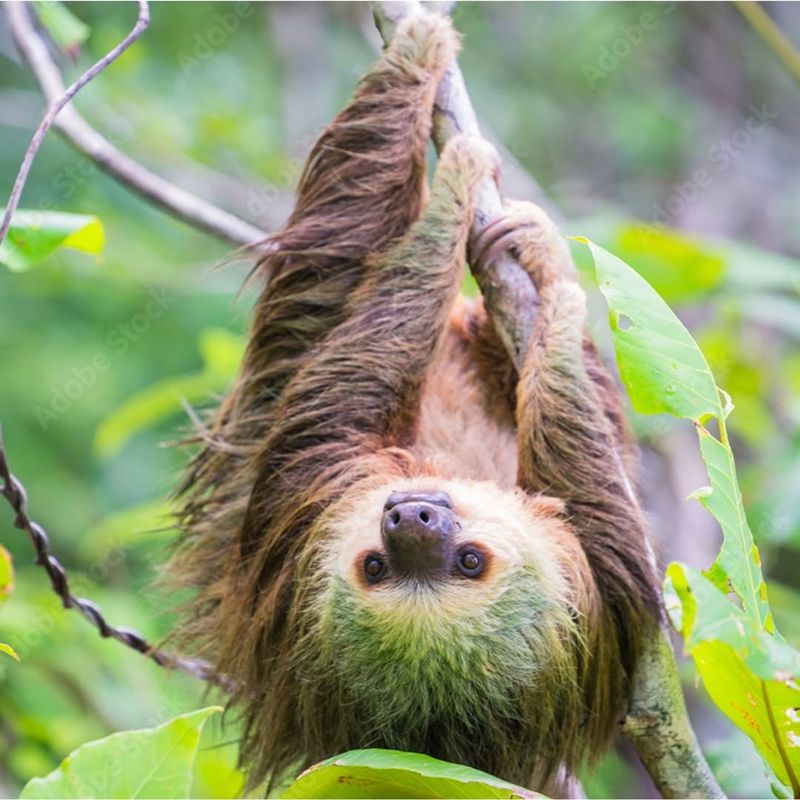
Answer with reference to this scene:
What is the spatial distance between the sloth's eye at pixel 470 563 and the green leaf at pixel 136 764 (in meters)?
1.46

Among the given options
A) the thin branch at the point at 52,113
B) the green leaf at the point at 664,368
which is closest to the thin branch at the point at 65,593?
the thin branch at the point at 52,113

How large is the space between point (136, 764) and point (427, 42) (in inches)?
130

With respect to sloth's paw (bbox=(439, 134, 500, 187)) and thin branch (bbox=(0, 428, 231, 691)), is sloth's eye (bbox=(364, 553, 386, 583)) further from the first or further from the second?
sloth's paw (bbox=(439, 134, 500, 187))

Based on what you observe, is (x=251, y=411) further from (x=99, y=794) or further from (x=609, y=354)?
(x=609, y=354)

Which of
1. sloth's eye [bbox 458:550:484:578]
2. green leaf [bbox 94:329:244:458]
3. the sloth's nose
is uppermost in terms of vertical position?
the sloth's nose

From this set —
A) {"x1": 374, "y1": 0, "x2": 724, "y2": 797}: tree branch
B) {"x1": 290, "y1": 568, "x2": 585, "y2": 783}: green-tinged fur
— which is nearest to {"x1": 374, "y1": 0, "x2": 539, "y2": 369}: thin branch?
{"x1": 374, "y1": 0, "x2": 724, "y2": 797}: tree branch

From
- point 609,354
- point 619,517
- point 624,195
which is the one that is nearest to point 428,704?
point 619,517

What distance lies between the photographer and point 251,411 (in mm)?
5262

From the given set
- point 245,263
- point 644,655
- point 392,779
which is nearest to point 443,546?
point 644,655

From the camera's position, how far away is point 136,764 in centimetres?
288

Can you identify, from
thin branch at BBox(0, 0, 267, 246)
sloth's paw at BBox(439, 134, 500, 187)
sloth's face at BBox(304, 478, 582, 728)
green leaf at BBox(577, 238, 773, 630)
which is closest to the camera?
green leaf at BBox(577, 238, 773, 630)

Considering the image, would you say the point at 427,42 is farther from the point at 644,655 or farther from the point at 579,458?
the point at 644,655

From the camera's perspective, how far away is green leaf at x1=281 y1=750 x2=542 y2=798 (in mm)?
2840

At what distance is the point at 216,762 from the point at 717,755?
248cm
